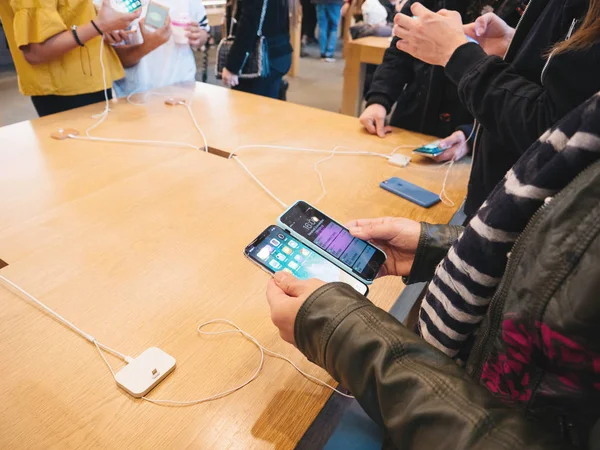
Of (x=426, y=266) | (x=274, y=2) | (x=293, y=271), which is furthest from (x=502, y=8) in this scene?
(x=274, y=2)

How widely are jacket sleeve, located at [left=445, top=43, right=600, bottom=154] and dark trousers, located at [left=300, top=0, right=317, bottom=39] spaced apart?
5.24 metres

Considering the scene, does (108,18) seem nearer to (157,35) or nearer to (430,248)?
(157,35)

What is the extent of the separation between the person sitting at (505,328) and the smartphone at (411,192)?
0.44m

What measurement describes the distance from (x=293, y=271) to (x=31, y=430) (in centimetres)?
38

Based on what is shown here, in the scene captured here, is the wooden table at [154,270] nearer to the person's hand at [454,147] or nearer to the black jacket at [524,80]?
the person's hand at [454,147]

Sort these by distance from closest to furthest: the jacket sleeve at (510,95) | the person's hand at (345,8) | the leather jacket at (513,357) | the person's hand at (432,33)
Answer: the leather jacket at (513,357)
the jacket sleeve at (510,95)
the person's hand at (432,33)
the person's hand at (345,8)

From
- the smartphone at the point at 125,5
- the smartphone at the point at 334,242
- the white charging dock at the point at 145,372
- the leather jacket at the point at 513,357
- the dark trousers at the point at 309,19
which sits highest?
the smartphone at the point at 125,5

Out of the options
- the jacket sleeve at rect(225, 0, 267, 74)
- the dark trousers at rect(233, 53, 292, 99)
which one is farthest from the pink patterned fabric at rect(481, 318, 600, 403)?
the dark trousers at rect(233, 53, 292, 99)

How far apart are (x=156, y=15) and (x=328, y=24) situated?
4229 millimetres

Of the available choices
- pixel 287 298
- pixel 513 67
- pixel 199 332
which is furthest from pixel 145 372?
pixel 513 67

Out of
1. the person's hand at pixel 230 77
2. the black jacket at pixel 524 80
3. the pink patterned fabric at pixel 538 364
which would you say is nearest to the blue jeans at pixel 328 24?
the person's hand at pixel 230 77

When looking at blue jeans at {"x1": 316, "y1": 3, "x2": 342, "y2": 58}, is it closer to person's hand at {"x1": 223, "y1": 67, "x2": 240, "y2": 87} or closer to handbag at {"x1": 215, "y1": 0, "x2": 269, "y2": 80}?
handbag at {"x1": 215, "y1": 0, "x2": 269, "y2": 80}

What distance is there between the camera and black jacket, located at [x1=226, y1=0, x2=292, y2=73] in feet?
6.21

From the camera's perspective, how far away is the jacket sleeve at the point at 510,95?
62cm
